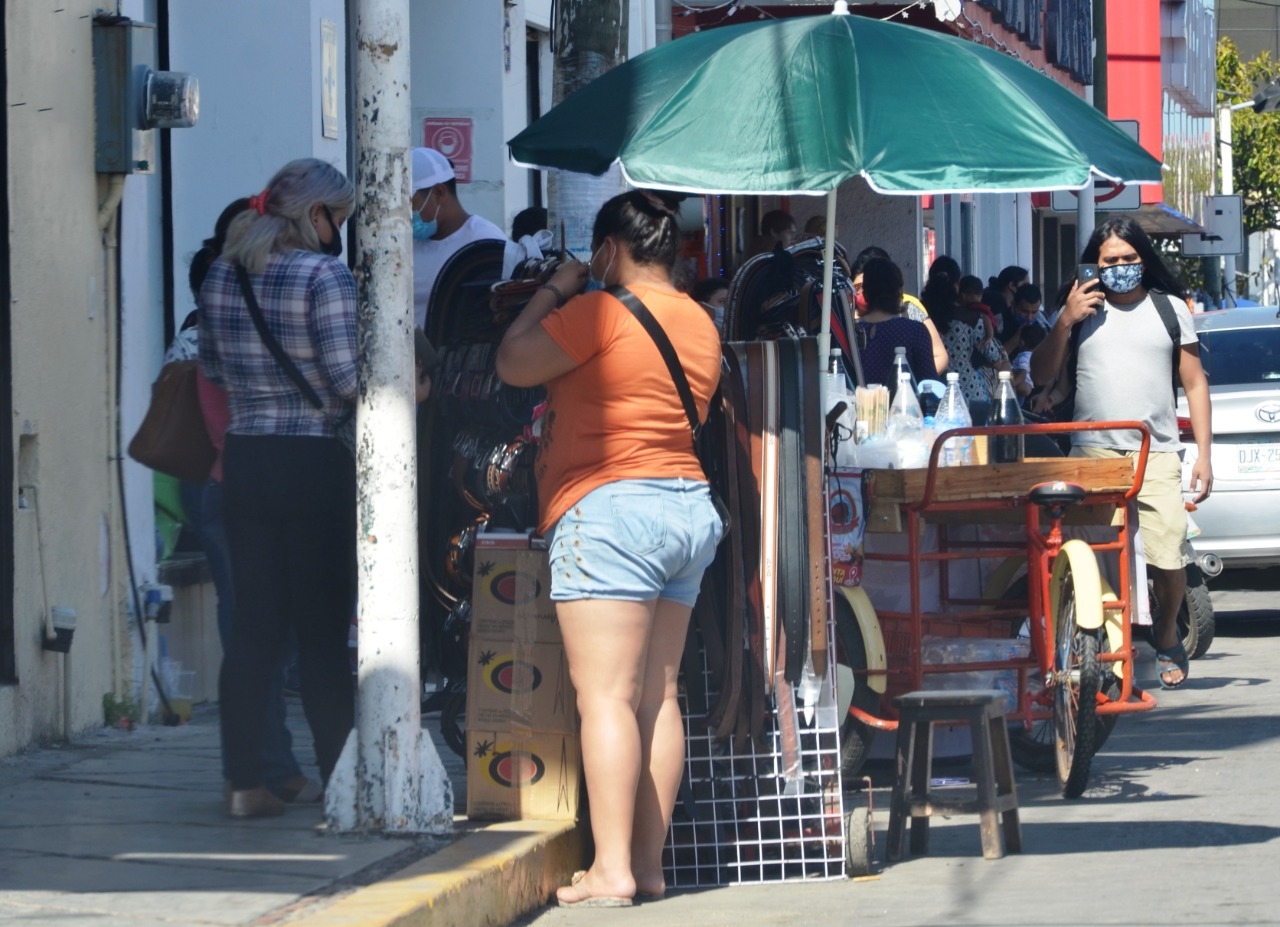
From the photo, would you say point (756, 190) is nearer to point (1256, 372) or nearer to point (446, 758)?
point (446, 758)

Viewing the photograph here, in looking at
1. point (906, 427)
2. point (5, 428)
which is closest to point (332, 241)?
point (5, 428)

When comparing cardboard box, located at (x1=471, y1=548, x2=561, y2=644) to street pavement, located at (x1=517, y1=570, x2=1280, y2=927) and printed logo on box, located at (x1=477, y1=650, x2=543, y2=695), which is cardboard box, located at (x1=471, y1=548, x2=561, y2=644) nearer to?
printed logo on box, located at (x1=477, y1=650, x2=543, y2=695)

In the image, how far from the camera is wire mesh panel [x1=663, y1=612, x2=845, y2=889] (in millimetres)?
6031

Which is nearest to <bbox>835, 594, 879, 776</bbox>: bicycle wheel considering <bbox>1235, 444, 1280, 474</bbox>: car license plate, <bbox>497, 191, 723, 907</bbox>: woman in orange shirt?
<bbox>497, 191, 723, 907</bbox>: woman in orange shirt

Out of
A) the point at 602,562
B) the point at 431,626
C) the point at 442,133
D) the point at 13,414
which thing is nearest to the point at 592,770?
the point at 602,562

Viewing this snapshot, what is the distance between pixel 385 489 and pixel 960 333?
7605 millimetres

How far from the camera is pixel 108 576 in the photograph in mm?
7805

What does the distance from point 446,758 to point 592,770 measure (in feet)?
6.28

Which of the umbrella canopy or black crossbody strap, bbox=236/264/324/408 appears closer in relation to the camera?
black crossbody strap, bbox=236/264/324/408

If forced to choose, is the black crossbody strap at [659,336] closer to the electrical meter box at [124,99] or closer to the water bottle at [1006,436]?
the water bottle at [1006,436]

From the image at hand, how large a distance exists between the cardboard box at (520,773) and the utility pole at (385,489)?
26 cm

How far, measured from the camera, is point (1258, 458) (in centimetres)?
1231

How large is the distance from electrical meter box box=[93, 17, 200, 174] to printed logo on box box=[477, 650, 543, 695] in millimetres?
2743

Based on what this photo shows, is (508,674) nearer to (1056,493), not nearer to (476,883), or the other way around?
(476,883)
